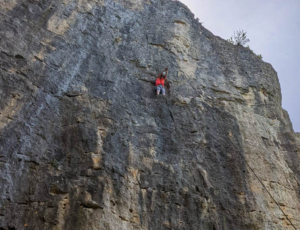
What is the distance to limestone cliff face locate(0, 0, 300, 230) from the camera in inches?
283

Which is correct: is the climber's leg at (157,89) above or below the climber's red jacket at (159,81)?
below

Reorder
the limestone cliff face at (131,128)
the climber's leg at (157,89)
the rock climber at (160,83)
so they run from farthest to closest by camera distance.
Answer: the rock climber at (160,83) → the climber's leg at (157,89) → the limestone cliff face at (131,128)

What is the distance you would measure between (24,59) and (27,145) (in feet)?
7.84

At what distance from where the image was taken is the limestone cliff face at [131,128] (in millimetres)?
7188

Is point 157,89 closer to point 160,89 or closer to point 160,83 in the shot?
point 160,89

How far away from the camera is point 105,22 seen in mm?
11602

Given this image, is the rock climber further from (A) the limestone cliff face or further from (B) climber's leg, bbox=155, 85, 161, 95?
(A) the limestone cliff face

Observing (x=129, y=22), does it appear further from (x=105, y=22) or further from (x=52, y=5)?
(x=52, y=5)

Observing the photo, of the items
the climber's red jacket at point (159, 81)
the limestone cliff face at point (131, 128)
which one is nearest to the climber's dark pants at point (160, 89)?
the climber's red jacket at point (159, 81)

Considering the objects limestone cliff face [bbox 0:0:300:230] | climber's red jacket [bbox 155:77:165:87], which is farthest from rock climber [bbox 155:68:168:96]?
limestone cliff face [bbox 0:0:300:230]

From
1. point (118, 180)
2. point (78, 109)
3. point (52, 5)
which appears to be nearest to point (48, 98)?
point (78, 109)

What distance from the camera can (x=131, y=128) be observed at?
923 cm

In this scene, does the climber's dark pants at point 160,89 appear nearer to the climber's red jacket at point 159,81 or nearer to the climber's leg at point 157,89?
the climber's leg at point 157,89

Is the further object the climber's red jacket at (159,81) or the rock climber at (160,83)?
the climber's red jacket at (159,81)
